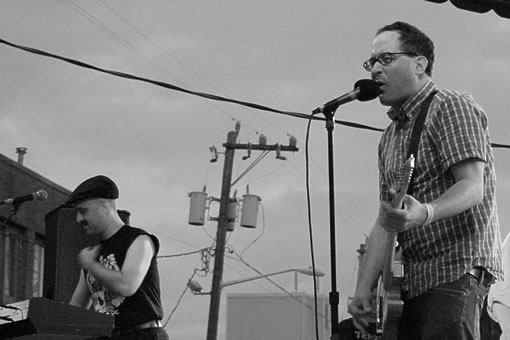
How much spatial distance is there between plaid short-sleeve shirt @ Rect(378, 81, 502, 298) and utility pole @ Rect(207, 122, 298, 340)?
20608 mm

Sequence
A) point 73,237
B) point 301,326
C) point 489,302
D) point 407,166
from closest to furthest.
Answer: point 407,166 < point 489,302 < point 73,237 < point 301,326

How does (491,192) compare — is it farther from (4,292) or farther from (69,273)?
(4,292)

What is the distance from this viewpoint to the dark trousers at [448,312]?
3.29 metres

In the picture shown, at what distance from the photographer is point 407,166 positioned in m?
3.26

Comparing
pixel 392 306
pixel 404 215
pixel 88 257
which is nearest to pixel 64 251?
pixel 88 257

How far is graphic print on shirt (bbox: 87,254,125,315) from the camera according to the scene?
4832mm

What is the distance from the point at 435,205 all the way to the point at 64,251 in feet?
13.1

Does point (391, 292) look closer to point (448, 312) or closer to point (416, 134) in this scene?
point (448, 312)

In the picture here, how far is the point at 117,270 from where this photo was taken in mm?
4766

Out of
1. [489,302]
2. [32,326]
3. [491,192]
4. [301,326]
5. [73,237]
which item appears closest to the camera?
[491,192]

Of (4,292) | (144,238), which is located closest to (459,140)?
(144,238)

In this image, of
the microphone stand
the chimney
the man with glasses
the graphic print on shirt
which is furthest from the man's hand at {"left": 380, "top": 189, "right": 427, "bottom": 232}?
the chimney

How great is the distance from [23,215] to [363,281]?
1670 centimetres

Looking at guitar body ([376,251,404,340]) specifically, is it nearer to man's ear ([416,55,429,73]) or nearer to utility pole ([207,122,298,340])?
man's ear ([416,55,429,73])
